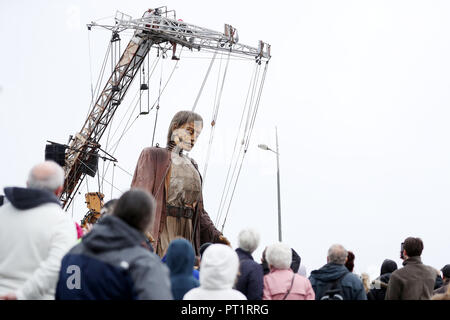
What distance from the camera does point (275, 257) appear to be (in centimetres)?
554

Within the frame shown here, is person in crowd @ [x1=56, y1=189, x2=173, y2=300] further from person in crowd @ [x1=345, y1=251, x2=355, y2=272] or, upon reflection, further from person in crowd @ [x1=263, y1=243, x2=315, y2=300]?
person in crowd @ [x1=345, y1=251, x2=355, y2=272]

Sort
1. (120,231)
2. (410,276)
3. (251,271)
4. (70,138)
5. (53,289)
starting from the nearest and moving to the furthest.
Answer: (120,231) → (53,289) → (251,271) → (410,276) → (70,138)

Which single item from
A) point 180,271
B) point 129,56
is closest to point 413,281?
point 180,271

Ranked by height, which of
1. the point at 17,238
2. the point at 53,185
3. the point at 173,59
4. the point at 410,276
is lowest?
the point at 410,276

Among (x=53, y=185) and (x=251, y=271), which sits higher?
(x=53, y=185)

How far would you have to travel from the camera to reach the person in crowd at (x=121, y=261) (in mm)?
3312

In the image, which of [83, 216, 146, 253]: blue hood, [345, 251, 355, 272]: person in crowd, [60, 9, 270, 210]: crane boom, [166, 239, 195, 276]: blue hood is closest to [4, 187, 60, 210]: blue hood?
[83, 216, 146, 253]: blue hood

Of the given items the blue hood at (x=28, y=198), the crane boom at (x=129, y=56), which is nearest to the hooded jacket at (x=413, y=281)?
the blue hood at (x=28, y=198)

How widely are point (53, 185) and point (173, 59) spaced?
12523mm

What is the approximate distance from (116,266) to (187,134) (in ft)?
11.7

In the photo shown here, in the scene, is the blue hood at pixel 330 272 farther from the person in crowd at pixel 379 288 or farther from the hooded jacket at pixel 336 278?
the person in crowd at pixel 379 288

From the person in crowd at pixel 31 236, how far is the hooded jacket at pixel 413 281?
362 cm
